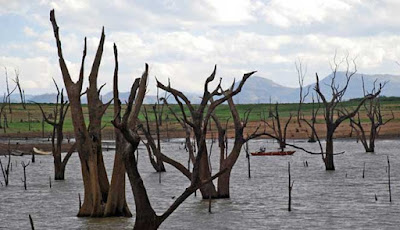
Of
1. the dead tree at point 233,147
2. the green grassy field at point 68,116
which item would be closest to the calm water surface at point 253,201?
the dead tree at point 233,147

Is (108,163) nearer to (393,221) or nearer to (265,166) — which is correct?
(265,166)

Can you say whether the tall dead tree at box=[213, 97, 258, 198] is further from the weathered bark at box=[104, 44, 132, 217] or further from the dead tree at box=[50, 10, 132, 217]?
the dead tree at box=[50, 10, 132, 217]

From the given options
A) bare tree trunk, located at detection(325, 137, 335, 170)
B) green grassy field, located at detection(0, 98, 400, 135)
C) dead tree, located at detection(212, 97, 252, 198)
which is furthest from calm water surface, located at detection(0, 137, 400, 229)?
green grassy field, located at detection(0, 98, 400, 135)

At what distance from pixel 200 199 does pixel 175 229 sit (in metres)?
5.85

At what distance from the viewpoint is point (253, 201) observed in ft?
87.8

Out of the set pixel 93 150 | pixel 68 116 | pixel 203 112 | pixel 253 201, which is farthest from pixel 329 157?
pixel 68 116

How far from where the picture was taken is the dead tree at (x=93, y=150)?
19.2m

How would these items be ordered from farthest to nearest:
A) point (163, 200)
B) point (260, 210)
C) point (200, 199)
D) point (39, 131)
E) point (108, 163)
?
point (39, 131)
point (108, 163)
point (163, 200)
point (200, 199)
point (260, 210)

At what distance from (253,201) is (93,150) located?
8.77m

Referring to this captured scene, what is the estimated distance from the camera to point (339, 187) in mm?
31672

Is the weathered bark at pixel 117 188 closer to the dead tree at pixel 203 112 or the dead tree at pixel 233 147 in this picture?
the dead tree at pixel 203 112

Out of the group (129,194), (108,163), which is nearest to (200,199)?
(129,194)

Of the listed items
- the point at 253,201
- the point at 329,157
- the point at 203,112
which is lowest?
the point at 253,201

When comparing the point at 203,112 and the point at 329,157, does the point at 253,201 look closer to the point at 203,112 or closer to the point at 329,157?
the point at 203,112
